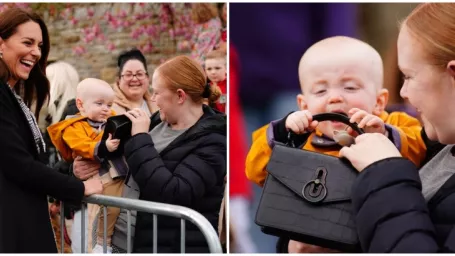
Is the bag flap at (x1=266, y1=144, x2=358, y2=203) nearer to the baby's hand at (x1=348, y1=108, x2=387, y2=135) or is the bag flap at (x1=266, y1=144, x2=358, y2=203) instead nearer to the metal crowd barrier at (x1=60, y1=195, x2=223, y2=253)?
the baby's hand at (x1=348, y1=108, x2=387, y2=135)

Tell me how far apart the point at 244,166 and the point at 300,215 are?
0.69 metres

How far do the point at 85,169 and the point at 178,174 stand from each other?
0.47 m

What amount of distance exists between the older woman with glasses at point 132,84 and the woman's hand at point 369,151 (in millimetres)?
1174

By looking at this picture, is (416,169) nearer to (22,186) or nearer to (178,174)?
(178,174)

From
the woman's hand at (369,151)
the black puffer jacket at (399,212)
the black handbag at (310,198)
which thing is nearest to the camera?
the black puffer jacket at (399,212)

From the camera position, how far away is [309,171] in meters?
1.97

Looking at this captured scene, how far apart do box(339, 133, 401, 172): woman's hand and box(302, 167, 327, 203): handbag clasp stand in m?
0.10

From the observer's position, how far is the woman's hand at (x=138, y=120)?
271 cm

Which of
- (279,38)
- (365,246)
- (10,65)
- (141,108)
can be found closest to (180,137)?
(141,108)

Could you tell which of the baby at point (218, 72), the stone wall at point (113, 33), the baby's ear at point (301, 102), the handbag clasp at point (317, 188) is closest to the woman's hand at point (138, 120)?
the stone wall at point (113, 33)

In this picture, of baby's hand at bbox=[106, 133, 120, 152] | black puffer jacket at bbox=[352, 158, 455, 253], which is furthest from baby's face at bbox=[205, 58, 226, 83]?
black puffer jacket at bbox=[352, 158, 455, 253]

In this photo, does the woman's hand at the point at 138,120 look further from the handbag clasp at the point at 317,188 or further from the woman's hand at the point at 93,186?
the handbag clasp at the point at 317,188

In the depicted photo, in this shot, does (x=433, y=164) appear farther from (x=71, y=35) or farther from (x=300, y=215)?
(x=71, y=35)

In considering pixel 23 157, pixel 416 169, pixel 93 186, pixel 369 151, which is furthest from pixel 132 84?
pixel 416 169
